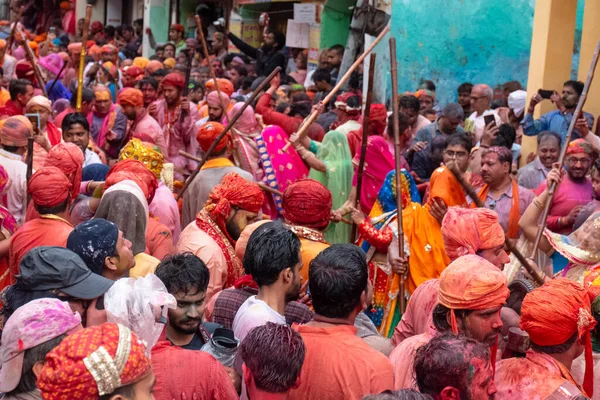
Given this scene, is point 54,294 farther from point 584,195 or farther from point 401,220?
point 584,195

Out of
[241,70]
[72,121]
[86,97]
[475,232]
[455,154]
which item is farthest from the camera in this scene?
[241,70]

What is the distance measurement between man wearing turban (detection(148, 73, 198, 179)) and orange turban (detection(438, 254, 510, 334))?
5421 mm

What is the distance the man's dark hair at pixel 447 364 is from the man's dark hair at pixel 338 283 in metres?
0.51

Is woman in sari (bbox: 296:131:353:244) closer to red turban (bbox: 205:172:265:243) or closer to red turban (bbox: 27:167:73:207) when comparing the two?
red turban (bbox: 205:172:265:243)

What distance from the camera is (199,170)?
6.67 m

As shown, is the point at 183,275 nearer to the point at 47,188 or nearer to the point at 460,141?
the point at 47,188

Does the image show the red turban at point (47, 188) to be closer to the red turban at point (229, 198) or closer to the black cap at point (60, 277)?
the red turban at point (229, 198)

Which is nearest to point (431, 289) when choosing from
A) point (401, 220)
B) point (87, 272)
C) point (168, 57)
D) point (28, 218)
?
point (401, 220)

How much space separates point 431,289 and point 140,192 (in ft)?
5.93

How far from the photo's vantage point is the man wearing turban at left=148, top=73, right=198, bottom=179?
8.79m

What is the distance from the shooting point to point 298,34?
15633 mm

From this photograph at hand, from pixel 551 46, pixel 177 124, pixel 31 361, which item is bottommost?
pixel 31 361

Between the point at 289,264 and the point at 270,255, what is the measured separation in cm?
10

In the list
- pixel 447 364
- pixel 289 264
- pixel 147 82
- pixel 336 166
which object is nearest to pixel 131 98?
pixel 147 82
